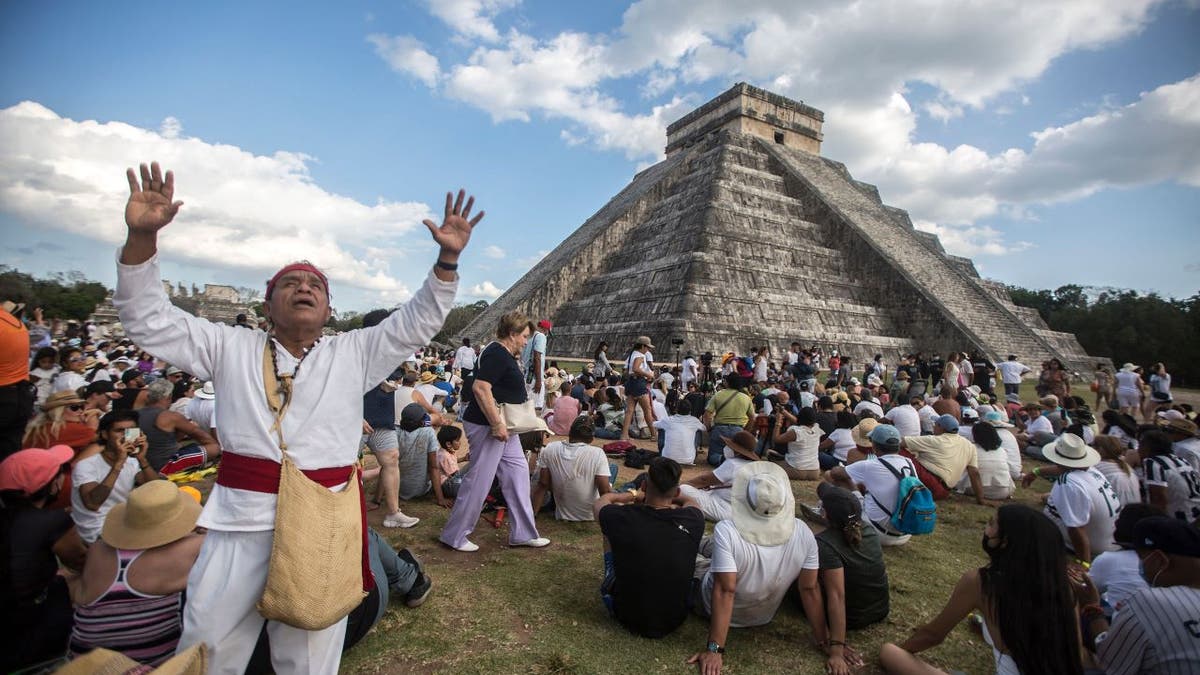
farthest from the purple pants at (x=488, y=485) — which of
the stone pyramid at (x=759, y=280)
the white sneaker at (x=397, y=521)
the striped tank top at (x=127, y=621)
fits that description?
the stone pyramid at (x=759, y=280)

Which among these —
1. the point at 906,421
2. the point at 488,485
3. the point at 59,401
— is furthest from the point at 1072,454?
the point at 59,401

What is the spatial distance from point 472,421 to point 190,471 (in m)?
4.56

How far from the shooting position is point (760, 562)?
136 inches

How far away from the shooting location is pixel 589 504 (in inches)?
229

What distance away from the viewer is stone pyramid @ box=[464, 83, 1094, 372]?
2048 cm

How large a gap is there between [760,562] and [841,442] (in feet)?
17.5

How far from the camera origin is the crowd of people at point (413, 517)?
6.89ft

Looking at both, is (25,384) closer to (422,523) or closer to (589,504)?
(422,523)

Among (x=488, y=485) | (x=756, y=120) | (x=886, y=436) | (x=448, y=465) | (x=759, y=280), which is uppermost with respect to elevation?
(x=756, y=120)

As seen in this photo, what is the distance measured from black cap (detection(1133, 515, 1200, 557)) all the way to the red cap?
5809 millimetres

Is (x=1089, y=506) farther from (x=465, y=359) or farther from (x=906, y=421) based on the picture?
(x=465, y=359)

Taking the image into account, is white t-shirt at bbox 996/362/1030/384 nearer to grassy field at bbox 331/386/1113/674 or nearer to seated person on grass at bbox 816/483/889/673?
grassy field at bbox 331/386/1113/674

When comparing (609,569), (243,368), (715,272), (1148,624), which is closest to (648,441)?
(609,569)

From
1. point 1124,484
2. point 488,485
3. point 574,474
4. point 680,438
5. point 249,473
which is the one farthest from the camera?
point 680,438
